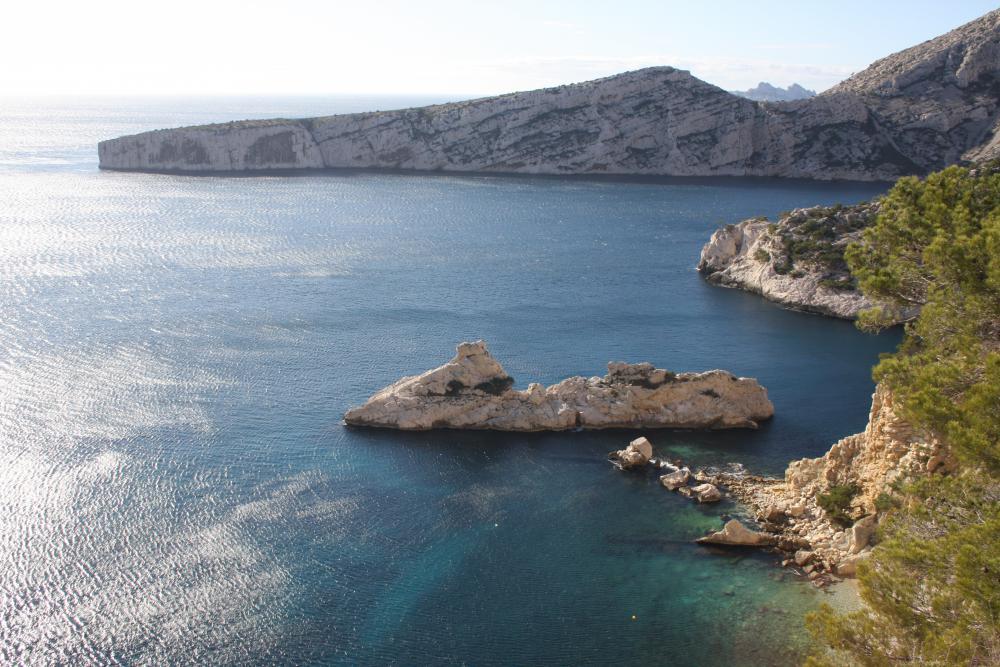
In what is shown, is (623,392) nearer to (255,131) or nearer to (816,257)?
(816,257)

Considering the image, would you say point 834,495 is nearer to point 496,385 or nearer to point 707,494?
point 707,494

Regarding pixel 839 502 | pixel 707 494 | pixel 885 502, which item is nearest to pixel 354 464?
pixel 707 494

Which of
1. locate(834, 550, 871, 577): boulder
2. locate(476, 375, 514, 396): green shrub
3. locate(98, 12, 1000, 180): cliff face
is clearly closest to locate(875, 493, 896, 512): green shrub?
locate(834, 550, 871, 577): boulder

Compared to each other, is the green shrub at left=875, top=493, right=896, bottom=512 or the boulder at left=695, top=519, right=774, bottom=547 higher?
the green shrub at left=875, top=493, right=896, bottom=512

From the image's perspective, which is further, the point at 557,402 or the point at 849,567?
the point at 557,402

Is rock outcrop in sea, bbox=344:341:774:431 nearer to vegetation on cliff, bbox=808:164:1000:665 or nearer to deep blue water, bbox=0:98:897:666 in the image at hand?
deep blue water, bbox=0:98:897:666
